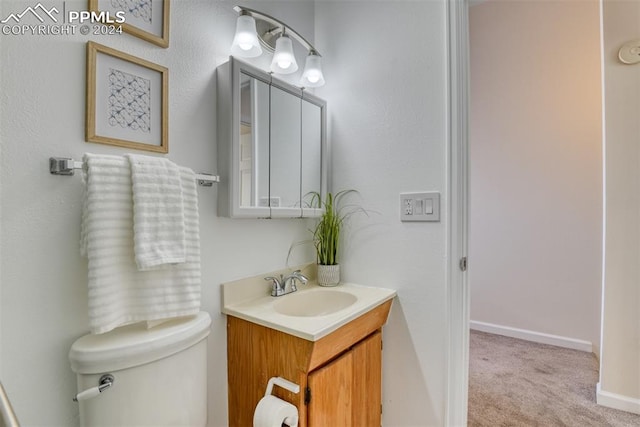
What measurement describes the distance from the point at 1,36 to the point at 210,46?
59 centimetres

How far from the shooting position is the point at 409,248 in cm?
136

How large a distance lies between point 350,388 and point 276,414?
1.13 feet

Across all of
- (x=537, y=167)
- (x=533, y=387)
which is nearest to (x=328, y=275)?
(x=533, y=387)

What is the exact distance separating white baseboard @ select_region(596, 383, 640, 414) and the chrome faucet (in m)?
1.79

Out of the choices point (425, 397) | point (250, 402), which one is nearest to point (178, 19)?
point (250, 402)

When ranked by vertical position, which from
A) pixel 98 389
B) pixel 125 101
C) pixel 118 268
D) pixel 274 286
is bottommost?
pixel 98 389

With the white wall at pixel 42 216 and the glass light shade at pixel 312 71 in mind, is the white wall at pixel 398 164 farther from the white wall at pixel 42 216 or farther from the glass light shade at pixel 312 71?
the white wall at pixel 42 216

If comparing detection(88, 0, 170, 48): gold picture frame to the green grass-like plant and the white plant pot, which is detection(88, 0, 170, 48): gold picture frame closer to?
the green grass-like plant

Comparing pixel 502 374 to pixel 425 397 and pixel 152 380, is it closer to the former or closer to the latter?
pixel 425 397

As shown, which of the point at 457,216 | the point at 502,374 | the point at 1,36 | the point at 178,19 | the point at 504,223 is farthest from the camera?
the point at 504,223

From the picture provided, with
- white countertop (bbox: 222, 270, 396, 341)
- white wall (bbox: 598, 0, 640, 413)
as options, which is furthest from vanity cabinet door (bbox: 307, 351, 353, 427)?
white wall (bbox: 598, 0, 640, 413)

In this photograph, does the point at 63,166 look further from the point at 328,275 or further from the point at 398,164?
the point at 398,164

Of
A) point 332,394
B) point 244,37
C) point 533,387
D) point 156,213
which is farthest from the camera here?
point 533,387

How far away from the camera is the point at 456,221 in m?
1.27
